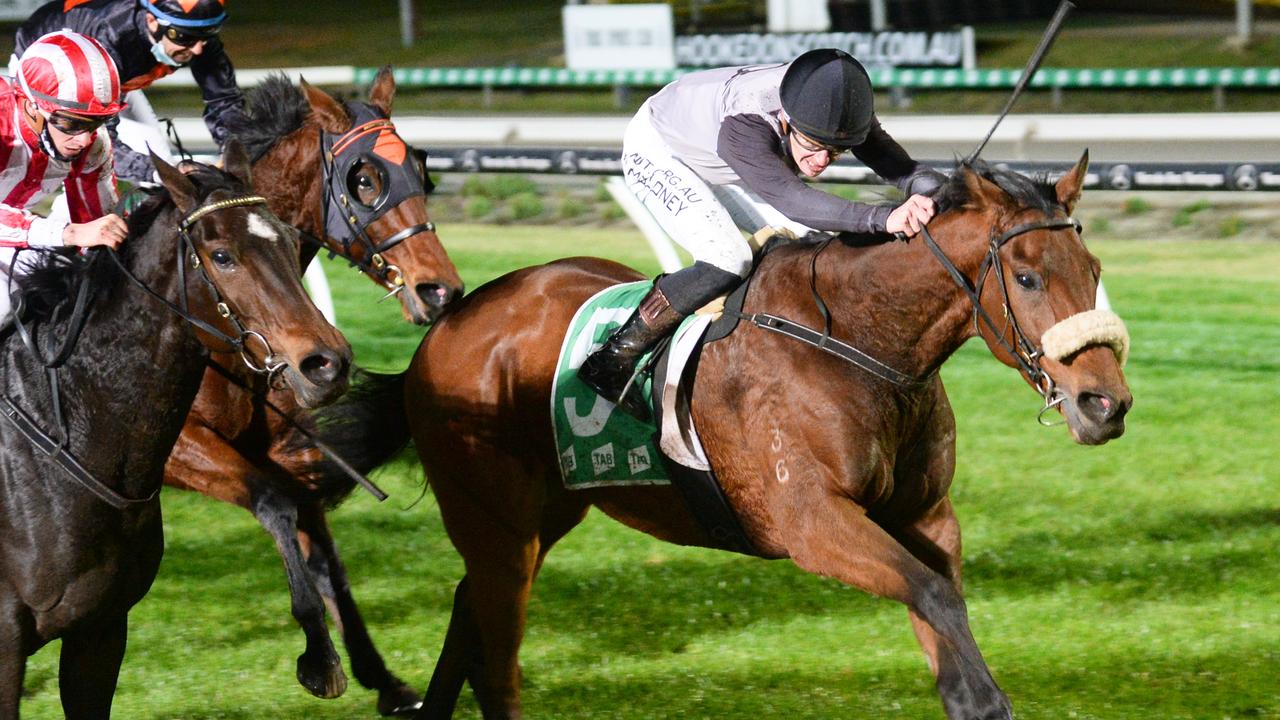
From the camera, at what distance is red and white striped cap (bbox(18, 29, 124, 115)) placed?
3631 mm

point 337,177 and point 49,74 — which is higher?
point 49,74

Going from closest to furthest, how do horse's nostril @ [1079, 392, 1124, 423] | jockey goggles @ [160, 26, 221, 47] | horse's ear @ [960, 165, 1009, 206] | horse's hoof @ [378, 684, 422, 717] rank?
horse's nostril @ [1079, 392, 1124, 423], horse's ear @ [960, 165, 1009, 206], horse's hoof @ [378, 684, 422, 717], jockey goggles @ [160, 26, 221, 47]

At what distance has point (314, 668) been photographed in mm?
4250

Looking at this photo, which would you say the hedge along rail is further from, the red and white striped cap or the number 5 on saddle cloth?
the red and white striped cap

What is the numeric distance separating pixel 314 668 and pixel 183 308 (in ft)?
4.02

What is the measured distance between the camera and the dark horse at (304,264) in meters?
4.65

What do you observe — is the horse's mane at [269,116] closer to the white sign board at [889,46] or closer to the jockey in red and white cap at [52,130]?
the jockey in red and white cap at [52,130]

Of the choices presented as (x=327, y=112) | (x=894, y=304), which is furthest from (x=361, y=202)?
(x=894, y=304)

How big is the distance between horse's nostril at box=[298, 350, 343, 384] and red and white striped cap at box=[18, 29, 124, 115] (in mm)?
855

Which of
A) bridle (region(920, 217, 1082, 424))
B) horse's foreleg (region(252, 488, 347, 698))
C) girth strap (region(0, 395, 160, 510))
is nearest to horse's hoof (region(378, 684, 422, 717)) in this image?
horse's foreleg (region(252, 488, 347, 698))


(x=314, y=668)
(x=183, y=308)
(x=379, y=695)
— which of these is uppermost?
(x=183, y=308)

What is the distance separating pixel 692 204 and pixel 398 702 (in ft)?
5.71

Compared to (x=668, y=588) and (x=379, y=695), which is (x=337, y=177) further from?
(x=668, y=588)

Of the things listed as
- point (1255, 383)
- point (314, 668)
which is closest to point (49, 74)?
point (314, 668)
